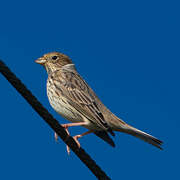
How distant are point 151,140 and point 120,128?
854mm

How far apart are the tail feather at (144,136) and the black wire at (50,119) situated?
2.28 meters

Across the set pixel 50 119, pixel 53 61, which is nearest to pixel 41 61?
pixel 53 61

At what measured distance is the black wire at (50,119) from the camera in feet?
16.5

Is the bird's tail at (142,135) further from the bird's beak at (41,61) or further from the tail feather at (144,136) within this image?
the bird's beak at (41,61)

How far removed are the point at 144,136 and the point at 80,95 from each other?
1623 millimetres

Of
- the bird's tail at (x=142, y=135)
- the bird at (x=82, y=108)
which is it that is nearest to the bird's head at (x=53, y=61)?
the bird at (x=82, y=108)

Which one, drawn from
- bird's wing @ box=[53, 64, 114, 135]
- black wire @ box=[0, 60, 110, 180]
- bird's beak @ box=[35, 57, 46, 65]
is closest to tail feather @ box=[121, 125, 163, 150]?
bird's wing @ box=[53, 64, 114, 135]

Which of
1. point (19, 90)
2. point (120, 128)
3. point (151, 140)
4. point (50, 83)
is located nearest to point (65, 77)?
point (50, 83)

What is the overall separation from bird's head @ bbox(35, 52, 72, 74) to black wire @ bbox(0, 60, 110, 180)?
437 centimetres

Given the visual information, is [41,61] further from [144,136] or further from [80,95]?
[144,136]

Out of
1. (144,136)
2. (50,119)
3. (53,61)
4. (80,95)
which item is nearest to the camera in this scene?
(50,119)

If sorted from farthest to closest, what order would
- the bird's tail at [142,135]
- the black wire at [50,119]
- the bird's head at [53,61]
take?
1. the bird's head at [53,61]
2. the bird's tail at [142,135]
3. the black wire at [50,119]

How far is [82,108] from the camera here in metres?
8.59

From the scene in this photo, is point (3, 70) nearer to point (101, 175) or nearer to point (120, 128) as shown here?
point (101, 175)
